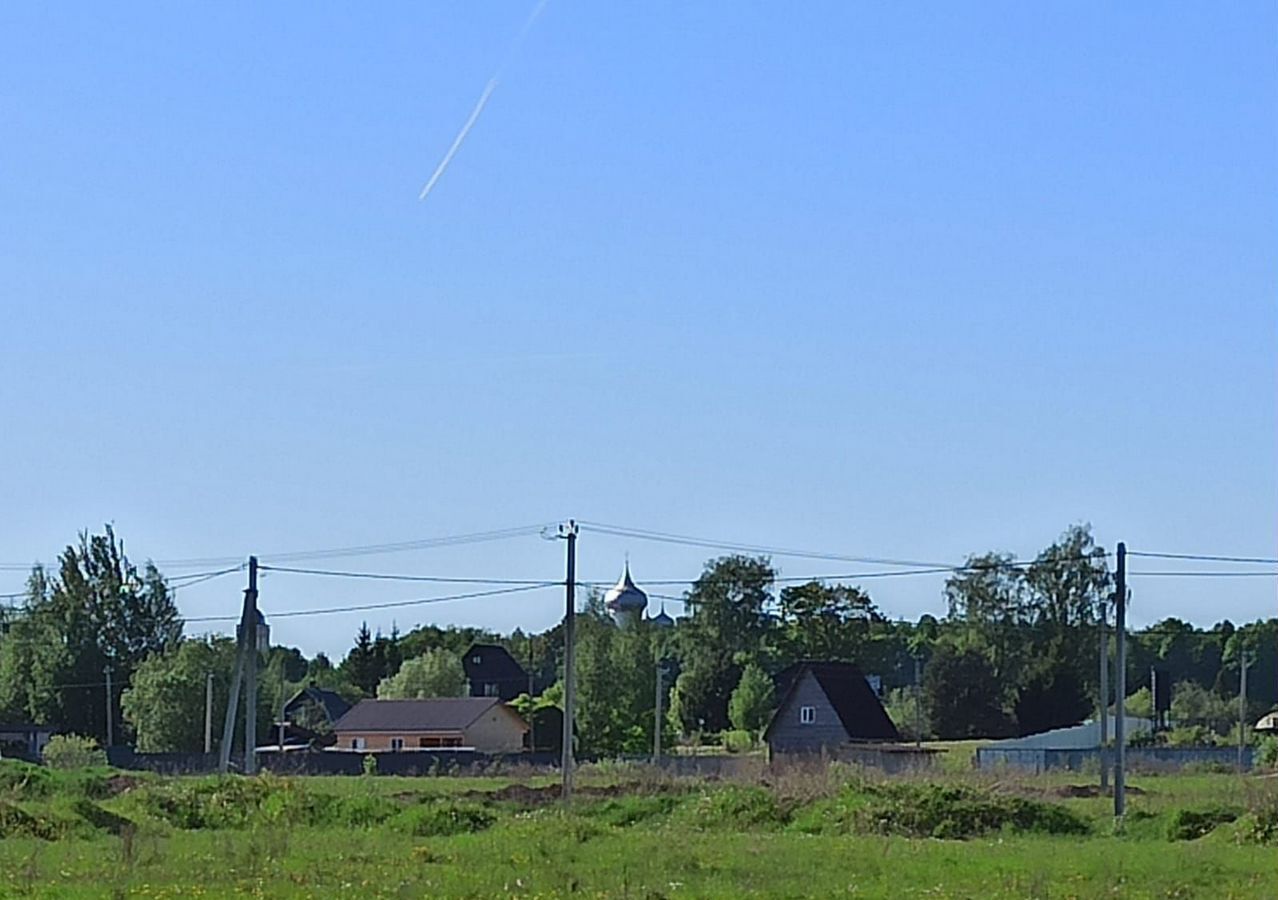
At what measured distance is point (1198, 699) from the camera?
351ft

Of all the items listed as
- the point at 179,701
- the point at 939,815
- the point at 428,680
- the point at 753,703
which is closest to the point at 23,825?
the point at 939,815

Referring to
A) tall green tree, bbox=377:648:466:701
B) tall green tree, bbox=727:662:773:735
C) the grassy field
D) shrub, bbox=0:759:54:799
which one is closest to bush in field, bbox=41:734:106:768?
the grassy field

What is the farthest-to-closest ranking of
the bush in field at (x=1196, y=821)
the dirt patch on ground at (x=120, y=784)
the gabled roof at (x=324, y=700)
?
the gabled roof at (x=324, y=700), the dirt patch on ground at (x=120, y=784), the bush in field at (x=1196, y=821)

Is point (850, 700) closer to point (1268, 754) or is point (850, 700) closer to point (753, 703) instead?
point (753, 703)

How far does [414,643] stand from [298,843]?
9695 cm

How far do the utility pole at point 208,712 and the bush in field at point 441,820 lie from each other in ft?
132

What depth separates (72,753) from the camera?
7019 cm

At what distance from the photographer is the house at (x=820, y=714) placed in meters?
84.5

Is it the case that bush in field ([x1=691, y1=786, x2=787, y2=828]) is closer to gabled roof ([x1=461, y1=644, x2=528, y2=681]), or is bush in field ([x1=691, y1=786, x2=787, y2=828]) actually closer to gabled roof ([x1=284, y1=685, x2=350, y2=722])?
gabled roof ([x1=284, y1=685, x2=350, y2=722])

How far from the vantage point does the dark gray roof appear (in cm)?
9231

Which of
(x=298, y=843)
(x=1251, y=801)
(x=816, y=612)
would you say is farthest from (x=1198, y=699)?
(x=298, y=843)

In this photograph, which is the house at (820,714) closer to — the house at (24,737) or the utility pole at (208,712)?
the utility pole at (208,712)

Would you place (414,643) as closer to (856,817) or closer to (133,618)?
(133,618)

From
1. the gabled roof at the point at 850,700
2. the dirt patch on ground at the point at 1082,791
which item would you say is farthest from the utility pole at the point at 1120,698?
the gabled roof at the point at 850,700
